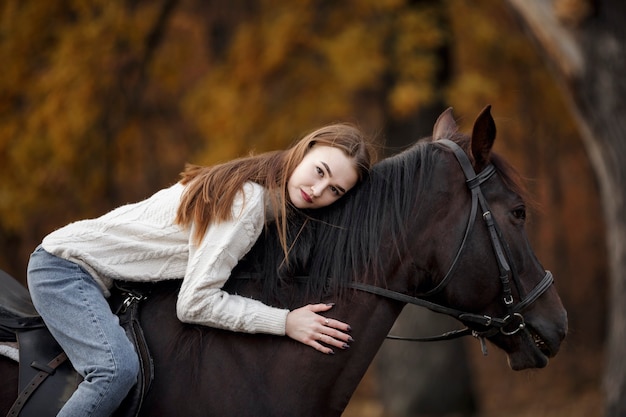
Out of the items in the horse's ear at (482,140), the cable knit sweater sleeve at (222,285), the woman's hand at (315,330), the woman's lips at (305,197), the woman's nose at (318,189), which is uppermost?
the horse's ear at (482,140)

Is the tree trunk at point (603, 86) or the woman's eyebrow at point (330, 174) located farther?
the tree trunk at point (603, 86)

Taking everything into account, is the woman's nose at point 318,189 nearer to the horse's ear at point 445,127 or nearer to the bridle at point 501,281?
the bridle at point 501,281

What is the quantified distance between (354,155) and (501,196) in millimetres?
649

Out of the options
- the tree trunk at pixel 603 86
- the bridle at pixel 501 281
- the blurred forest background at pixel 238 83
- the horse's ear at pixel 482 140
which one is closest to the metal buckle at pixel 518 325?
the bridle at pixel 501 281

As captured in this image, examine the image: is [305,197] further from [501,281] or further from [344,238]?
[501,281]

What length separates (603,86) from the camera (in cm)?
624

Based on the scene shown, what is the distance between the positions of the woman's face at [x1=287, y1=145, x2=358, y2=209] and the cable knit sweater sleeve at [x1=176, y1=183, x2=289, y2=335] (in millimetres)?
194

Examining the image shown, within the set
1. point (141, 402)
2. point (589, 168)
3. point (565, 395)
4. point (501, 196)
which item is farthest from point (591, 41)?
point (589, 168)

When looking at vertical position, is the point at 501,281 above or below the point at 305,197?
below

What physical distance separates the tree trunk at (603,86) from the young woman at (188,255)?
12.7ft

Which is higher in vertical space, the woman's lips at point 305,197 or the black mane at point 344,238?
the woman's lips at point 305,197

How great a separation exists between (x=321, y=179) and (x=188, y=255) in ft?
2.05

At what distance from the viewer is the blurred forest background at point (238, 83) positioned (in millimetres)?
8555

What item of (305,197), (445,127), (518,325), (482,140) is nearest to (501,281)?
(518,325)
